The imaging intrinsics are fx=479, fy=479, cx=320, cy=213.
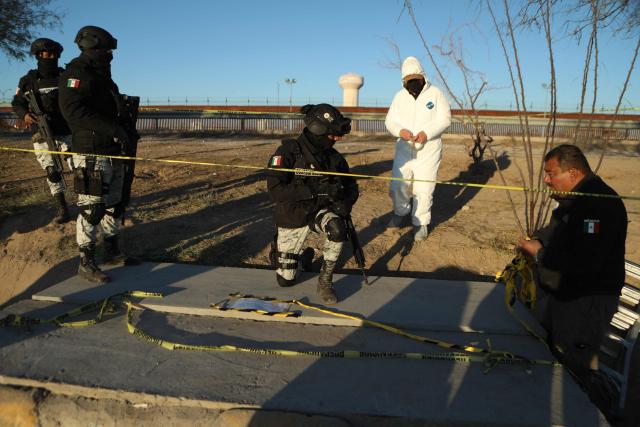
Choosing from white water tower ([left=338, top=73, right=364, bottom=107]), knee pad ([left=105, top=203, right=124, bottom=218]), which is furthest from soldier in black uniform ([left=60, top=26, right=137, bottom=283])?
white water tower ([left=338, top=73, right=364, bottom=107])

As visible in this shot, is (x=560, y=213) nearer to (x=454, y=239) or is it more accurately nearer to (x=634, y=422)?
(x=634, y=422)

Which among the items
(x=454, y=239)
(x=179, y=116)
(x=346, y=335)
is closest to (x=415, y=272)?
(x=454, y=239)

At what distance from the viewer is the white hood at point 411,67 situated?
19.0ft

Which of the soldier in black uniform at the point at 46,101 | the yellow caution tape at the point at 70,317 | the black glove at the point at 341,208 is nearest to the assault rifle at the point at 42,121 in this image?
the soldier in black uniform at the point at 46,101

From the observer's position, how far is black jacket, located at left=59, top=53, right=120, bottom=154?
159 inches

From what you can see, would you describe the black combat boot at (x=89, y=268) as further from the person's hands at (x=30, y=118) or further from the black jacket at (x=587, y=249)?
the black jacket at (x=587, y=249)

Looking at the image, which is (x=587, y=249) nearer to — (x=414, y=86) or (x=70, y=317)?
Answer: (x=414, y=86)

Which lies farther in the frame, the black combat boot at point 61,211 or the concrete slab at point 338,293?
the black combat boot at point 61,211

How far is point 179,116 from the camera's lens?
777 inches

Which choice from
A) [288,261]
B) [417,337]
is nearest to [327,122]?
[288,261]

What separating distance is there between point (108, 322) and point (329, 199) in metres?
1.93

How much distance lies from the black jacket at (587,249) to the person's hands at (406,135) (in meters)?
2.54

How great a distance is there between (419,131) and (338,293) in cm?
262

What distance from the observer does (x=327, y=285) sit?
3.96 meters
